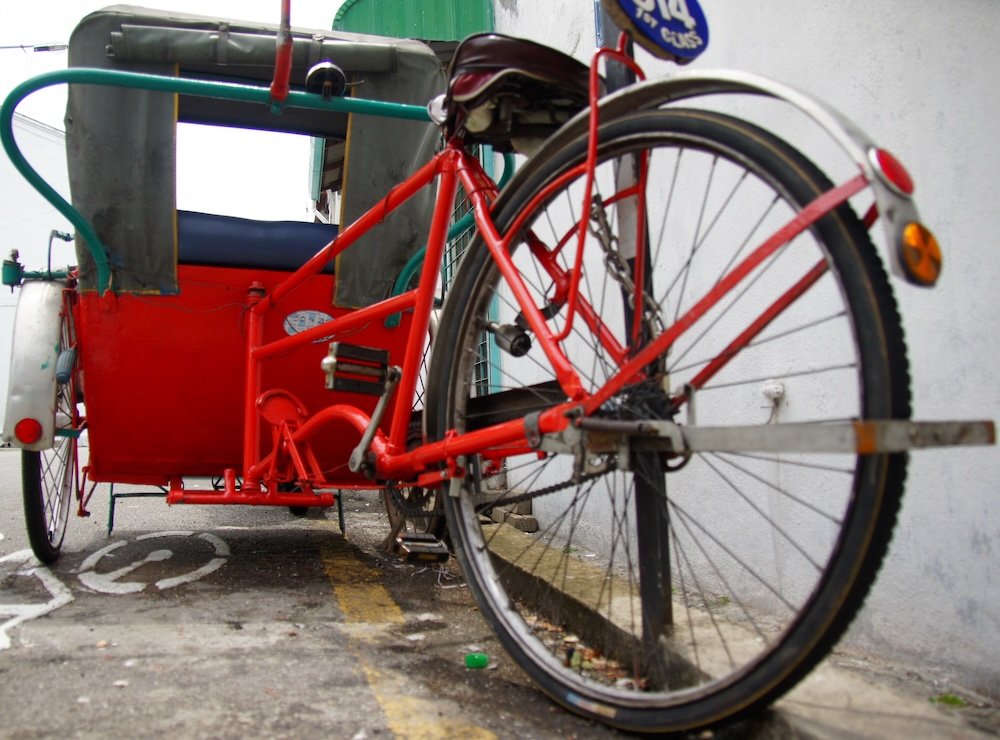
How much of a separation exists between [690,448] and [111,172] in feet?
8.77

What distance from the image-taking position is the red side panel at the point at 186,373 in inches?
133

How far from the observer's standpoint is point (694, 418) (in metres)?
1.60

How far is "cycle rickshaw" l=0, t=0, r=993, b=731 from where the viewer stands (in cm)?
144

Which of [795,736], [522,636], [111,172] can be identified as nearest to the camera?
[795,736]

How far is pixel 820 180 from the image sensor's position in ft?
4.64

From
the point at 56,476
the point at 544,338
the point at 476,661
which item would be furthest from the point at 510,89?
the point at 56,476

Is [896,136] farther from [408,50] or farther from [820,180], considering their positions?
[408,50]

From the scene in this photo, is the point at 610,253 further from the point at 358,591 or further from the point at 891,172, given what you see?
the point at 358,591

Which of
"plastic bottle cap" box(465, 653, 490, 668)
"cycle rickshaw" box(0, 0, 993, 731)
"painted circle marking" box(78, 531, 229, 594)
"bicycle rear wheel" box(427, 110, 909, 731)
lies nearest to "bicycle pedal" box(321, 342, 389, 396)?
"cycle rickshaw" box(0, 0, 993, 731)

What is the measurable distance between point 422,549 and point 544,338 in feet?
4.52

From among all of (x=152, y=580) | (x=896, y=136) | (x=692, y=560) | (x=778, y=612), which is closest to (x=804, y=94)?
(x=896, y=136)

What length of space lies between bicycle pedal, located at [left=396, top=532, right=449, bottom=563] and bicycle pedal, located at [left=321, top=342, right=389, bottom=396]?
2.05ft

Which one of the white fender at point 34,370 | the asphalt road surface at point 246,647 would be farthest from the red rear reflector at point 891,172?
the white fender at point 34,370

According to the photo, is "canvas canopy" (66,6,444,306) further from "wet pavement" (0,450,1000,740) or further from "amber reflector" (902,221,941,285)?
"amber reflector" (902,221,941,285)
